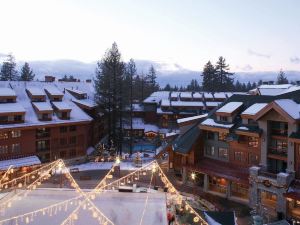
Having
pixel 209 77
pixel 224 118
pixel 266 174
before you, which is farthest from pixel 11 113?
pixel 209 77

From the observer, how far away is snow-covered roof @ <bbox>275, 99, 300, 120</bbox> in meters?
32.9

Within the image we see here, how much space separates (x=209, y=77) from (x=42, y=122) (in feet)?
198

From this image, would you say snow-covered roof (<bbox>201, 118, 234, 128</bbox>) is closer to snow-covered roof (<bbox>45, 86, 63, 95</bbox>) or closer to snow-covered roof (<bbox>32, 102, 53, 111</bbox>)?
snow-covered roof (<bbox>32, 102, 53, 111</bbox>)

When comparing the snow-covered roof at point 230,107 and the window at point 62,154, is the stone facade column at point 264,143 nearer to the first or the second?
the snow-covered roof at point 230,107

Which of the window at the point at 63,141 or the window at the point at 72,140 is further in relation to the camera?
the window at the point at 72,140

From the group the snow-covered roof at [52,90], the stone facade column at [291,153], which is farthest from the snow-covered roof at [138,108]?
the stone facade column at [291,153]

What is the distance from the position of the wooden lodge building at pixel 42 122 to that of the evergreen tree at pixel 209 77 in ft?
158

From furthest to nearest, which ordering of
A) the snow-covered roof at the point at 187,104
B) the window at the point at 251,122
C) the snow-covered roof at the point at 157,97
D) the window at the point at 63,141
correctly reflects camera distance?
the snow-covered roof at the point at 157,97 → the snow-covered roof at the point at 187,104 → the window at the point at 63,141 → the window at the point at 251,122

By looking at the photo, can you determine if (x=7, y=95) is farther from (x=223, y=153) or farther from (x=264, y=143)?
(x=264, y=143)

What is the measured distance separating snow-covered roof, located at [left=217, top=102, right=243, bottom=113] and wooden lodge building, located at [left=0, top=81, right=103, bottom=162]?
19944mm

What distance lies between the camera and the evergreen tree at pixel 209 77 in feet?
325

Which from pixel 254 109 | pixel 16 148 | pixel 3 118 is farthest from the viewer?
pixel 16 148

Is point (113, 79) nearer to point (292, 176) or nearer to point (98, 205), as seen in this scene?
point (98, 205)

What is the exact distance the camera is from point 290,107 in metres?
33.9
